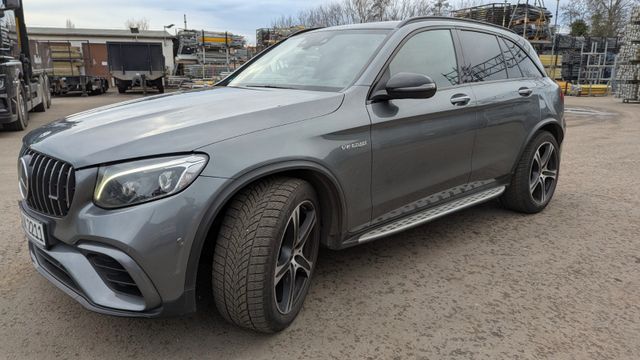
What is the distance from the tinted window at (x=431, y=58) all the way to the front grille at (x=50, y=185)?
79.8 inches

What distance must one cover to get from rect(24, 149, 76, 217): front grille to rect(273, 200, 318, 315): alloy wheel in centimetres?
103

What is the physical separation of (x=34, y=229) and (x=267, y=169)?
123cm

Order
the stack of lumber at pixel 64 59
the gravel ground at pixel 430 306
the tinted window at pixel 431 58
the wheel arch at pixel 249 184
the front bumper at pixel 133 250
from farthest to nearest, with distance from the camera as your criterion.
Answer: the stack of lumber at pixel 64 59 < the tinted window at pixel 431 58 < the gravel ground at pixel 430 306 < the wheel arch at pixel 249 184 < the front bumper at pixel 133 250

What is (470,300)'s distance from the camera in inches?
118

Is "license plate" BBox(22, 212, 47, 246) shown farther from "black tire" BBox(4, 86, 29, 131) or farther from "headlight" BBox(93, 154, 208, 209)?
"black tire" BBox(4, 86, 29, 131)

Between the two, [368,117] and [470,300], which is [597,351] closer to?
[470,300]

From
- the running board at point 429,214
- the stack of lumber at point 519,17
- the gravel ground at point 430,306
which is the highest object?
the stack of lumber at point 519,17

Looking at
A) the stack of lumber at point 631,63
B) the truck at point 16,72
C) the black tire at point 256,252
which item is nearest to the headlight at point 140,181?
the black tire at point 256,252

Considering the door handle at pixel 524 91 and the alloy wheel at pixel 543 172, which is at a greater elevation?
the door handle at pixel 524 91

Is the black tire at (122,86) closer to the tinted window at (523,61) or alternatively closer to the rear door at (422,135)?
the tinted window at (523,61)

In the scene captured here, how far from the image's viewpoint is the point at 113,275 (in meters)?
2.15

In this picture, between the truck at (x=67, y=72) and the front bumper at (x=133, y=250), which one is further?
the truck at (x=67, y=72)

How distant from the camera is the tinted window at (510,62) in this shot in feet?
14.3

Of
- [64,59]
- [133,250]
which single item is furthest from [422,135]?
[64,59]
